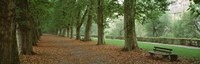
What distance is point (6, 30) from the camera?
31.7 ft

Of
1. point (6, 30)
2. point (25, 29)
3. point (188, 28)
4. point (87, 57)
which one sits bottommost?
point (87, 57)

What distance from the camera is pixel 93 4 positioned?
36.6m

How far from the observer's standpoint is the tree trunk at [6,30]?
31.2ft

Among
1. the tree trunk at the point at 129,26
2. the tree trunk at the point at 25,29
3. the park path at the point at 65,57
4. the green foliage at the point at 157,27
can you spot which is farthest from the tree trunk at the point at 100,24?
the green foliage at the point at 157,27

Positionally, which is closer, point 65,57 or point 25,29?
point 65,57

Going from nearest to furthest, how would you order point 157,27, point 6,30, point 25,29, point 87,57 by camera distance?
point 6,30 → point 87,57 → point 25,29 → point 157,27

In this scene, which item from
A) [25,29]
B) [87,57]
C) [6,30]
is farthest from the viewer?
[25,29]

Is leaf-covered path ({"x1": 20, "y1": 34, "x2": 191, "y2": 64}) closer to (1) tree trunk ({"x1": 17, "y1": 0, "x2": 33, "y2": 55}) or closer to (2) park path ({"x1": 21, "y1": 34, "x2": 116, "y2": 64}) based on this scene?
(2) park path ({"x1": 21, "y1": 34, "x2": 116, "y2": 64})

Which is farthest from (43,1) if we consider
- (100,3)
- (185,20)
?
(185,20)

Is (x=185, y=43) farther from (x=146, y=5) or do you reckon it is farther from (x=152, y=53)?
(x=152, y=53)

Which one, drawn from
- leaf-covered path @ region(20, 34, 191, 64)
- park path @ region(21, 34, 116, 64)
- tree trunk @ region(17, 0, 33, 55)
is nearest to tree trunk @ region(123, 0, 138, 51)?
leaf-covered path @ region(20, 34, 191, 64)

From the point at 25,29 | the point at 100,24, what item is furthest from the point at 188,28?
the point at 25,29

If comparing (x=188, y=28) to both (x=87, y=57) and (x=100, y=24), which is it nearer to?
(x=100, y=24)

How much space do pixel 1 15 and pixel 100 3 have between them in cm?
2388
